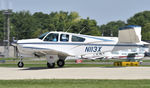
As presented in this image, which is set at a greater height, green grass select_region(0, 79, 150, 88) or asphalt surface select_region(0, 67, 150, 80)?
asphalt surface select_region(0, 67, 150, 80)

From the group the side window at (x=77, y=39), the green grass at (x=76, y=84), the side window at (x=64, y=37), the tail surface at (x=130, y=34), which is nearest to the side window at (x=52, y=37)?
the side window at (x=64, y=37)

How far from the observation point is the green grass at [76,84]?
44.2 ft

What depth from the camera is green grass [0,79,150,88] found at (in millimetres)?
13461

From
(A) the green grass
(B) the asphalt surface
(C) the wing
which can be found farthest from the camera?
(C) the wing

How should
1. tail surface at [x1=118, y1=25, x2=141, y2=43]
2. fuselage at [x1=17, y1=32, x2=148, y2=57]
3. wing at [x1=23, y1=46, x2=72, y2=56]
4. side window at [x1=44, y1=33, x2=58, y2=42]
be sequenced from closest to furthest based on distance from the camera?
tail surface at [x1=118, y1=25, x2=141, y2=43], wing at [x1=23, y1=46, x2=72, y2=56], fuselage at [x1=17, y1=32, x2=148, y2=57], side window at [x1=44, y1=33, x2=58, y2=42]

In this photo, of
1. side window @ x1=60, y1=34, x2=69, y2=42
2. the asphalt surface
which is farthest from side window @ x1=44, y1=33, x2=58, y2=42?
the asphalt surface

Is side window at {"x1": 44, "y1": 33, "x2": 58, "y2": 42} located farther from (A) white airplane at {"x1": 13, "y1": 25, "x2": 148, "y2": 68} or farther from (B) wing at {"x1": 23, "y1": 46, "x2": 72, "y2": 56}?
(B) wing at {"x1": 23, "y1": 46, "x2": 72, "y2": 56}

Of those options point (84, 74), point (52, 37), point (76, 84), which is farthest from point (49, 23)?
point (76, 84)

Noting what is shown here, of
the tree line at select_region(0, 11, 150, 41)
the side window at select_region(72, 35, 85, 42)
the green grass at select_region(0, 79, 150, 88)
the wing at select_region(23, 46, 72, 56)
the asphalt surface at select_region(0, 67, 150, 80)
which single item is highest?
the tree line at select_region(0, 11, 150, 41)

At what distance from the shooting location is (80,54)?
23.7 m

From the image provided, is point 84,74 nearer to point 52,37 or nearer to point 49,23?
point 52,37

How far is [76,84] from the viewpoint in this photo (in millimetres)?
14086

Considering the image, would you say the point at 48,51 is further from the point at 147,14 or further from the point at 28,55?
the point at 147,14

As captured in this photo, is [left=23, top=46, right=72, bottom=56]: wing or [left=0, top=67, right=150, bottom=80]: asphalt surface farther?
[left=23, top=46, right=72, bottom=56]: wing
